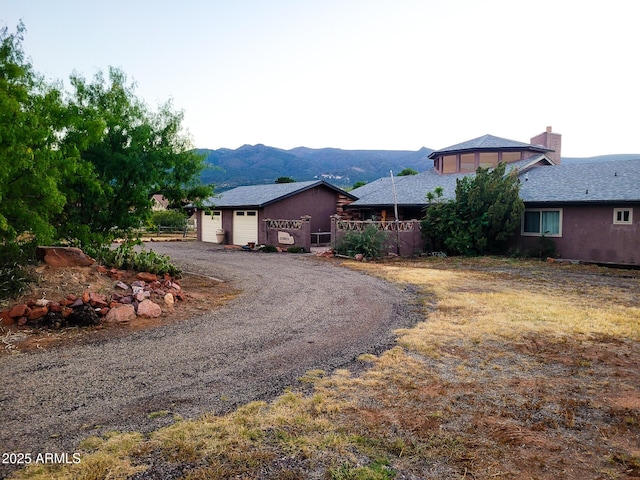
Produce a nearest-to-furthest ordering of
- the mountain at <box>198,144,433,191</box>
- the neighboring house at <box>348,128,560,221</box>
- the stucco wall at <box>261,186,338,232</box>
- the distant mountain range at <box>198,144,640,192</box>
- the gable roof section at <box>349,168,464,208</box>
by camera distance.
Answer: the gable roof section at <box>349,168,464,208</box>
the neighboring house at <box>348,128,560,221</box>
the stucco wall at <box>261,186,338,232</box>
the distant mountain range at <box>198,144,640,192</box>
the mountain at <box>198,144,433,191</box>

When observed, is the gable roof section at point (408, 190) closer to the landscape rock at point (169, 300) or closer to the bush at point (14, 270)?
the landscape rock at point (169, 300)

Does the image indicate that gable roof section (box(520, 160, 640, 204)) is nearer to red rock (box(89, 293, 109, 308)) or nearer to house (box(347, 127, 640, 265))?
house (box(347, 127, 640, 265))

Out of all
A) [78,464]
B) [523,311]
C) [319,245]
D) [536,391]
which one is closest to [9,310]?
[78,464]

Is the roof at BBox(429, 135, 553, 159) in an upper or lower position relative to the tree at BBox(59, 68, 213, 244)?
upper

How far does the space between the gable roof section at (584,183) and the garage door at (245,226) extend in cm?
1422

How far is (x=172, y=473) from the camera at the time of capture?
9.73 feet

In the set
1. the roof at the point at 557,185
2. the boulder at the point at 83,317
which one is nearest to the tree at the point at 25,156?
the boulder at the point at 83,317

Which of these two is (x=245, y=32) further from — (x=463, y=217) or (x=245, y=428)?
(x=245, y=428)

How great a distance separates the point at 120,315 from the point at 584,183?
18.1 meters

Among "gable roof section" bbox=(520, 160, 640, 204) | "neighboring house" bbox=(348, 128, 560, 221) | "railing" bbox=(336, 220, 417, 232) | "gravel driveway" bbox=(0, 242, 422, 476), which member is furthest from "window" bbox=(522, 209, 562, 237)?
"gravel driveway" bbox=(0, 242, 422, 476)

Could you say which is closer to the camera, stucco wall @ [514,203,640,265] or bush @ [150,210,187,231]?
stucco wall @ [514,203,640,265]

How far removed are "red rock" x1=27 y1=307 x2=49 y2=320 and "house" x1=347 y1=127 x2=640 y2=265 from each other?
15080mm

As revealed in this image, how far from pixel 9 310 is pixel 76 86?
6.51 meters

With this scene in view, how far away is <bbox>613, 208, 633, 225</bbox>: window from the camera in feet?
49.9
